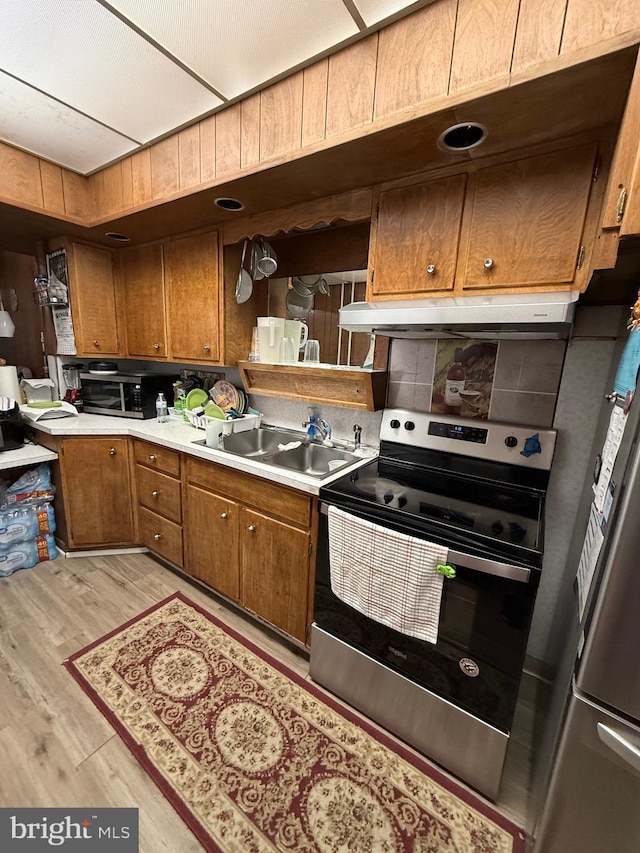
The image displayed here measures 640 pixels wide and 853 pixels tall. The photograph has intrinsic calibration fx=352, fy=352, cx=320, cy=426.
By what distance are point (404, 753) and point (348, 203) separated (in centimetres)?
218

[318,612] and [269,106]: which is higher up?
[269,106]

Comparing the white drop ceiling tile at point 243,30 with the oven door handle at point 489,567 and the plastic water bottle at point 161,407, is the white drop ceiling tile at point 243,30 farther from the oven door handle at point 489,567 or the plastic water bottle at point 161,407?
the plastic water bottle at point 161,407

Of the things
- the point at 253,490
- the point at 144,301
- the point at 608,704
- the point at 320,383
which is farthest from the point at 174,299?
the point at 608,704

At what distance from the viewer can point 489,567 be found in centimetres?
102

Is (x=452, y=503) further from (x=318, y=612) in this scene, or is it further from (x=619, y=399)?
(x=318, y=612)

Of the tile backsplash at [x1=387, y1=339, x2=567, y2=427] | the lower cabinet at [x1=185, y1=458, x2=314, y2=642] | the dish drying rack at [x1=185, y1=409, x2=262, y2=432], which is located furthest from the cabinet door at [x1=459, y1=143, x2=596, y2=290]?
the dish drying rack at [x1=185, y1=409, x2=262, y2=432]

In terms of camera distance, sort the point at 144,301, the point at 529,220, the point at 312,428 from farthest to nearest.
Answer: the point at 144,301 → the point at 312,428 → the point at 529,220

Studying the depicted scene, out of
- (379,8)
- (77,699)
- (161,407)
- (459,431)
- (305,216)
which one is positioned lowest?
(77,699)

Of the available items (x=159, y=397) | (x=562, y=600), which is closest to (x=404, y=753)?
(x=562, y=600)

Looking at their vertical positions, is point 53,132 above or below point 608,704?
above

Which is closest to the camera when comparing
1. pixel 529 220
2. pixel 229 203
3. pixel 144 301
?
pixel 529 220

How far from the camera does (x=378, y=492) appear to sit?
136 centimetres

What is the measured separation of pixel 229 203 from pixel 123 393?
1.46 m

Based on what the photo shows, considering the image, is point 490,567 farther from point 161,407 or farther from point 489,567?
point 161,407
